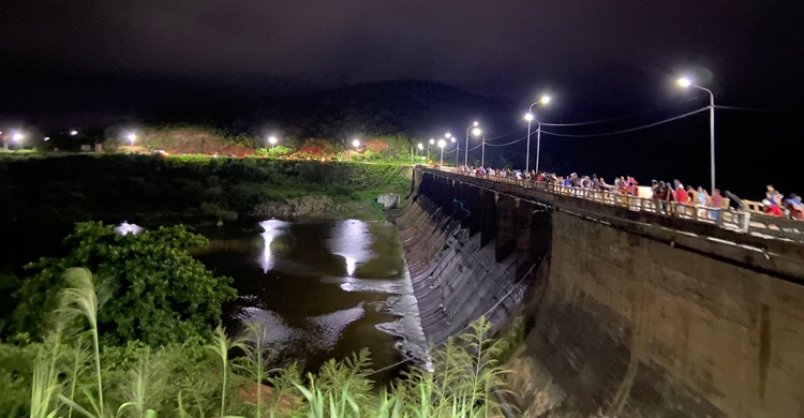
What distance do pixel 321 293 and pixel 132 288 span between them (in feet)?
75.1

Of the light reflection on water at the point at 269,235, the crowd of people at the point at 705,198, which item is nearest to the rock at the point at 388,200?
the light reflection on water at the point at 269,235

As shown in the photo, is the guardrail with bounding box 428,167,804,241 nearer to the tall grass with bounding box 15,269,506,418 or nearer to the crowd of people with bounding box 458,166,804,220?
the crowd of people with bounding box 458,166,804,220

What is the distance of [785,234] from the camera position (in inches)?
416

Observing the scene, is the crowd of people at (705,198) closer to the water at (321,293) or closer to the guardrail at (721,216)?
the guardrail at (721,216)

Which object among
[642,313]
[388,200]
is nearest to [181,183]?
[388,200]

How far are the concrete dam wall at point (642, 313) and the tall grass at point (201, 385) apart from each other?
490cm

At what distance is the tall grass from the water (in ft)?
44.9

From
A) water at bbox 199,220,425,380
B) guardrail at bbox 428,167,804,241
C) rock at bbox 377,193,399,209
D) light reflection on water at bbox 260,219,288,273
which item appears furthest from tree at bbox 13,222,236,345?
rock at bbox 377,193,399,209

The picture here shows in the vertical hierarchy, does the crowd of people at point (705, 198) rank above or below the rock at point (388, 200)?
above

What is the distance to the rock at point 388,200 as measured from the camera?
94912 millimetres

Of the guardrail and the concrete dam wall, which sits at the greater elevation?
the guardrail

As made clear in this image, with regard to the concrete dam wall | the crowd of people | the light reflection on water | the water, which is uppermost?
the crowd of people

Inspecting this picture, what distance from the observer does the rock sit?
311 feet

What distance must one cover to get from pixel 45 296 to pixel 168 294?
136 inches
